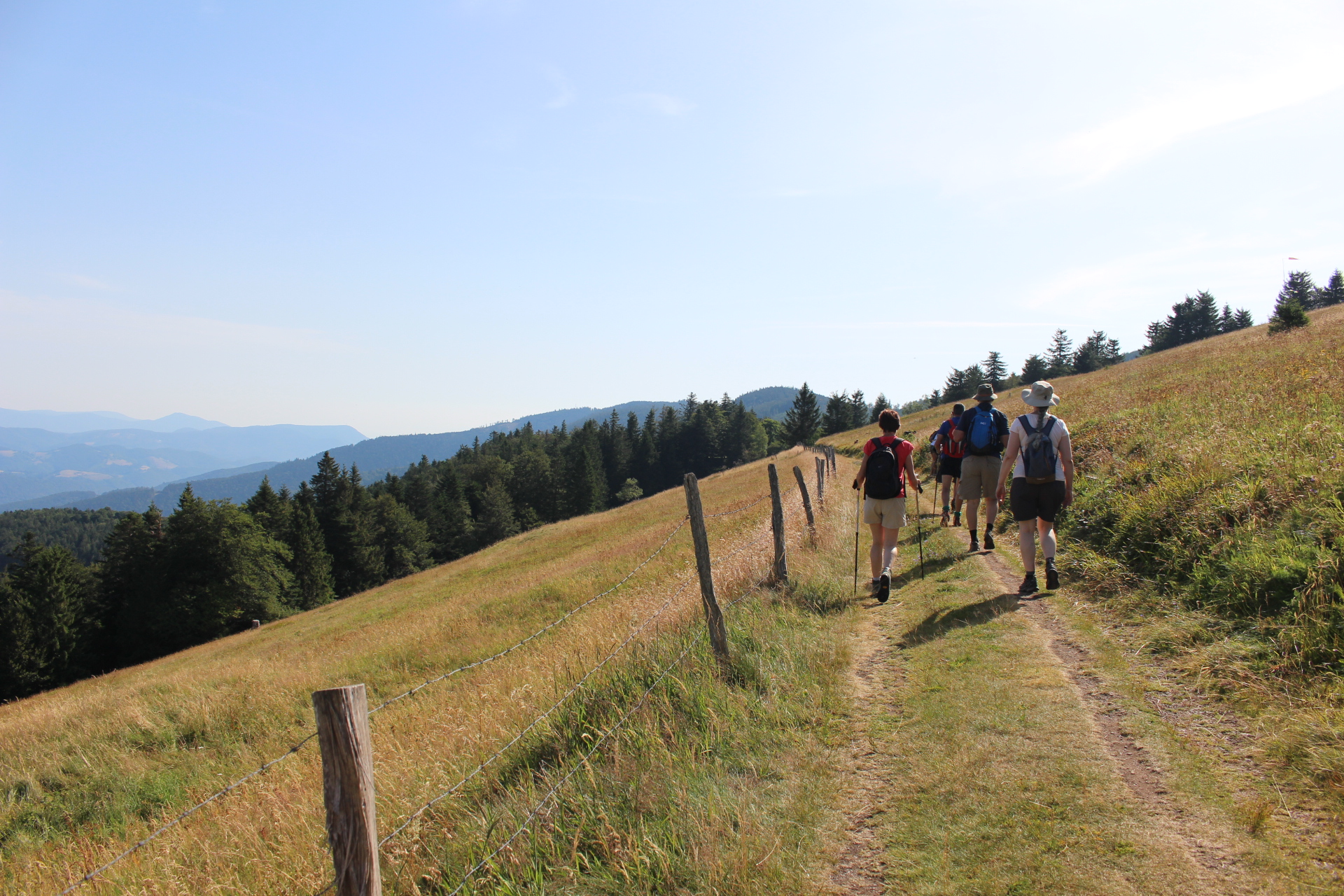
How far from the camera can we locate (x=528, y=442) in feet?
403

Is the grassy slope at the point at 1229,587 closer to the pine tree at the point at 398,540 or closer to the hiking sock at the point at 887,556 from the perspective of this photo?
the hiking sock at the point at 887,556

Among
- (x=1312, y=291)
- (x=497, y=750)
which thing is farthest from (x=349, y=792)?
(x=1312, y=291)

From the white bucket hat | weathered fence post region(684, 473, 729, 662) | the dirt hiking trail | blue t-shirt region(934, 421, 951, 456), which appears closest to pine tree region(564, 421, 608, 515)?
blue t-shirt region(934, 421, 951, 456)

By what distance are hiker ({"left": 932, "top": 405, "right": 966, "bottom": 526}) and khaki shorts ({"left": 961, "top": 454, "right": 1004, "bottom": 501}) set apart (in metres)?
0.52

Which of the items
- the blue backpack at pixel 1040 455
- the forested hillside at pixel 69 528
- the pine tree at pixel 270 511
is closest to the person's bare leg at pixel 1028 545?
the blue backpack at pixel 1040 455

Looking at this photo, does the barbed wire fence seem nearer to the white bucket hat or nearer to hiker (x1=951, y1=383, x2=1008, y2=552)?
the white bucket hat

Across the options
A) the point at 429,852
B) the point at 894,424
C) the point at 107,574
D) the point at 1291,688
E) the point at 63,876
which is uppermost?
the point at 894,424

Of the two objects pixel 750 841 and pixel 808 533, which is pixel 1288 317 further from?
pixel 750 841

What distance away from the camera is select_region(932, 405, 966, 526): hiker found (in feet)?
37.5

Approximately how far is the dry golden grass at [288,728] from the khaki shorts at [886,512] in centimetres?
174

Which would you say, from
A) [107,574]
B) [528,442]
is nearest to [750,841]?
[107,574]

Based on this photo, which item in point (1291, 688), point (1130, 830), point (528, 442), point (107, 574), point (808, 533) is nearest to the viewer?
point (1130, 830)

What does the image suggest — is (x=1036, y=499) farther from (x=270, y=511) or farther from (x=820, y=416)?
(x=820, y=416)

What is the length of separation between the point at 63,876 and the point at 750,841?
5883mm
